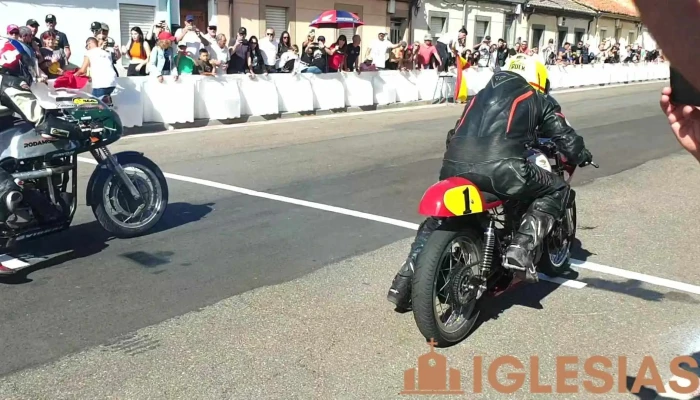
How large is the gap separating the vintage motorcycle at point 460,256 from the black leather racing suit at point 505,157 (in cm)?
12

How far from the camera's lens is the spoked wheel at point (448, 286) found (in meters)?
3.93

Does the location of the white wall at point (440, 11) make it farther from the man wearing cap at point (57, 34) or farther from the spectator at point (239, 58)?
the man wearing cap at point (57, 34)

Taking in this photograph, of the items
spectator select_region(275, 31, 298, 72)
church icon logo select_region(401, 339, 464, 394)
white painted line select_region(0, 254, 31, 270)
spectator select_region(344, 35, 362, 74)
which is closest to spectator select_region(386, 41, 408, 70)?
spectator select_region(344, 35, 362, 74)

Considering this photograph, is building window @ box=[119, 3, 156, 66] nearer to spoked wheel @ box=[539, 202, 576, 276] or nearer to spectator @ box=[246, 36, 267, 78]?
spectator @ box=[246, 36, 267, 78]

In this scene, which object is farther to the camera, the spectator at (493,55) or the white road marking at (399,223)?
the spectator at (493,55)

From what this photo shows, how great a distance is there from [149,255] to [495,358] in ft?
9.87

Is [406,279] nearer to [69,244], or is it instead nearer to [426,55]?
[69,244]

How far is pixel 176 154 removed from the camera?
1055cm

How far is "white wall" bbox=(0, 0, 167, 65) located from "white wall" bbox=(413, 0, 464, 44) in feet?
42.4

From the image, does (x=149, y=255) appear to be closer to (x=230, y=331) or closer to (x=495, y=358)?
(x=230, y=331)

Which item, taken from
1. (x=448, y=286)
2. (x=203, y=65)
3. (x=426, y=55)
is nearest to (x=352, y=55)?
(x=426, y=55)

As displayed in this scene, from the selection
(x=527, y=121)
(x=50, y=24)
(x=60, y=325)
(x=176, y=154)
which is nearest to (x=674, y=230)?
(x=527, y=121)

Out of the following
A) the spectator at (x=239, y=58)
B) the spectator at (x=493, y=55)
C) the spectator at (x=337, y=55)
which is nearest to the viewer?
the spectator at (x=239, y=58)

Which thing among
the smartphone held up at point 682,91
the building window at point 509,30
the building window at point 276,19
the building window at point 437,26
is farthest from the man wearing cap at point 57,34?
the building window at point 509,30
